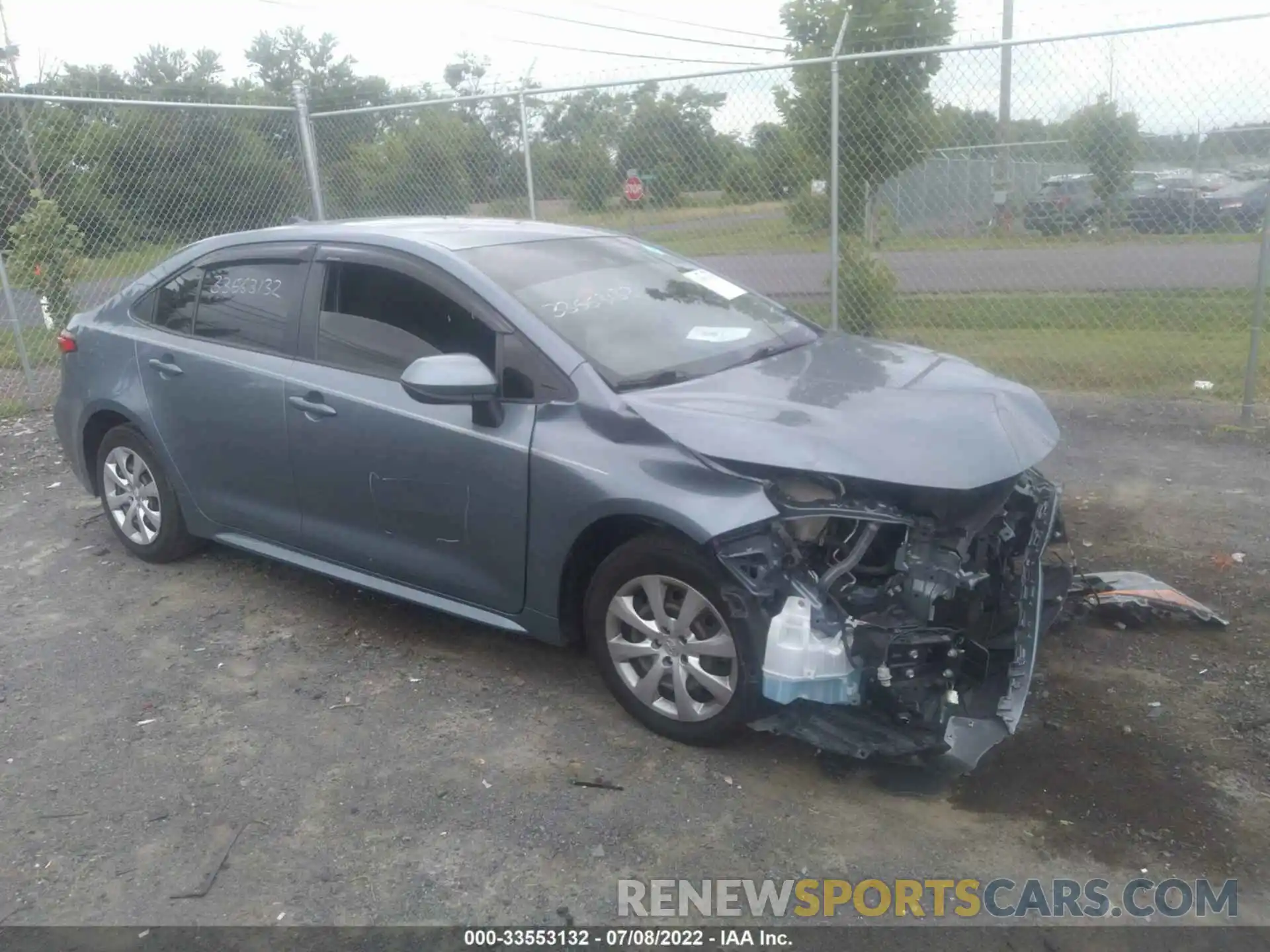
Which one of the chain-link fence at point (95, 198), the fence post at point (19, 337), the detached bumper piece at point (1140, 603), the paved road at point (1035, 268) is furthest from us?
the chain-link fence at point (95, 198)

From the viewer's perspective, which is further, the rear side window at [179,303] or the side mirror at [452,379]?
the rear side window at [179,303]

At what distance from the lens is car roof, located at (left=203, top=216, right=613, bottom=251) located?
4404mm

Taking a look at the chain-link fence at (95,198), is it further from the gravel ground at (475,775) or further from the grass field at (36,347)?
the gravel ground at (475,775)

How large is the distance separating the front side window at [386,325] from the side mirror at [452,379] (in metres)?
0.16

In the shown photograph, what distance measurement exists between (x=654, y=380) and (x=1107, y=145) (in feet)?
15.6

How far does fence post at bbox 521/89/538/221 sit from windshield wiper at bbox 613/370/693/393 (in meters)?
5.25

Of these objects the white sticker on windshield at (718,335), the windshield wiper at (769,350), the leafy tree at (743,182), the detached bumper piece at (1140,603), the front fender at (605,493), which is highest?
the leafy tree at (743,182)

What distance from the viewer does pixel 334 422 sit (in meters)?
4.33

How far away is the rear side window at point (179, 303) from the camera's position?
5066 mm

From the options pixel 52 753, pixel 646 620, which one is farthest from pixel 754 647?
pixel 52 753

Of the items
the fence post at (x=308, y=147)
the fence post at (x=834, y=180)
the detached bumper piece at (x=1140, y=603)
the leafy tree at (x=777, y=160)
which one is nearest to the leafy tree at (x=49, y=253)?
the fence post at (x=308, y=147)

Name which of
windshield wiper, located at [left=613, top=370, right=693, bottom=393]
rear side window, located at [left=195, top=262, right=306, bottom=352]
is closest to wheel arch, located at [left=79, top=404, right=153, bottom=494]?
rear side window, located at [left=195, top=262, right=306, bottom=352]

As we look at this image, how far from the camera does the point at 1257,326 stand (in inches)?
259

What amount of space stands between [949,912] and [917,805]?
50cm
